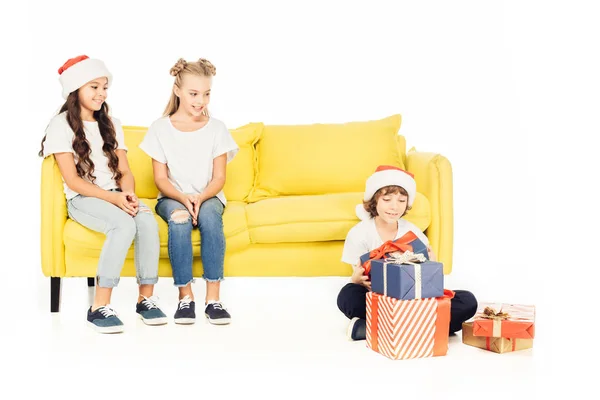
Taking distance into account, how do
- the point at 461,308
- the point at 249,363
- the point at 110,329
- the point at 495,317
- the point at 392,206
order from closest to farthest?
the point at 249,363, the point at 495,317, the point at 461,308, the point at 110,329, the point at 392,206

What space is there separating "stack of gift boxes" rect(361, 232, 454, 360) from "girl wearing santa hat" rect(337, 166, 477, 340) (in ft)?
0.68

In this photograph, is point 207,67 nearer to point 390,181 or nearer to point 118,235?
point 118,235

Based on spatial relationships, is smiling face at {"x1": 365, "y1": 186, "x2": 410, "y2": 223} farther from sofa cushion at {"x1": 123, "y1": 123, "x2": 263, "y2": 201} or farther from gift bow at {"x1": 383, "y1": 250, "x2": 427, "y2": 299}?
sofa cushion at {"x1": 123, "y1": 123, "x2": 263, "y2": 201}

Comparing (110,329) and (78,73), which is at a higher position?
(78,73)

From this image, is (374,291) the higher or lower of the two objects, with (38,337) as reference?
higher

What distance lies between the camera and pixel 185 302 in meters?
3.21

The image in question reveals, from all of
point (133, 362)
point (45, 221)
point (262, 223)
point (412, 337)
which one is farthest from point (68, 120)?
point (412, 337)

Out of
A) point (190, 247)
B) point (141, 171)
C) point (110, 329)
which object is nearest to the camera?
point (110, 329)

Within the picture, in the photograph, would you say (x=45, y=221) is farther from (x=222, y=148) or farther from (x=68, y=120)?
(x=222, y=148)

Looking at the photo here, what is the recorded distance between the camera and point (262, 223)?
11.2 ft

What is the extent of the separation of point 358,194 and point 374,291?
36.6 inches

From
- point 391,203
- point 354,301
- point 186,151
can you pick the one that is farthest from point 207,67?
point 354,301

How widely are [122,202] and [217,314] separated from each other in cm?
62

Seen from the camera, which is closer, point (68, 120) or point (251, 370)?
point (251, 370)
